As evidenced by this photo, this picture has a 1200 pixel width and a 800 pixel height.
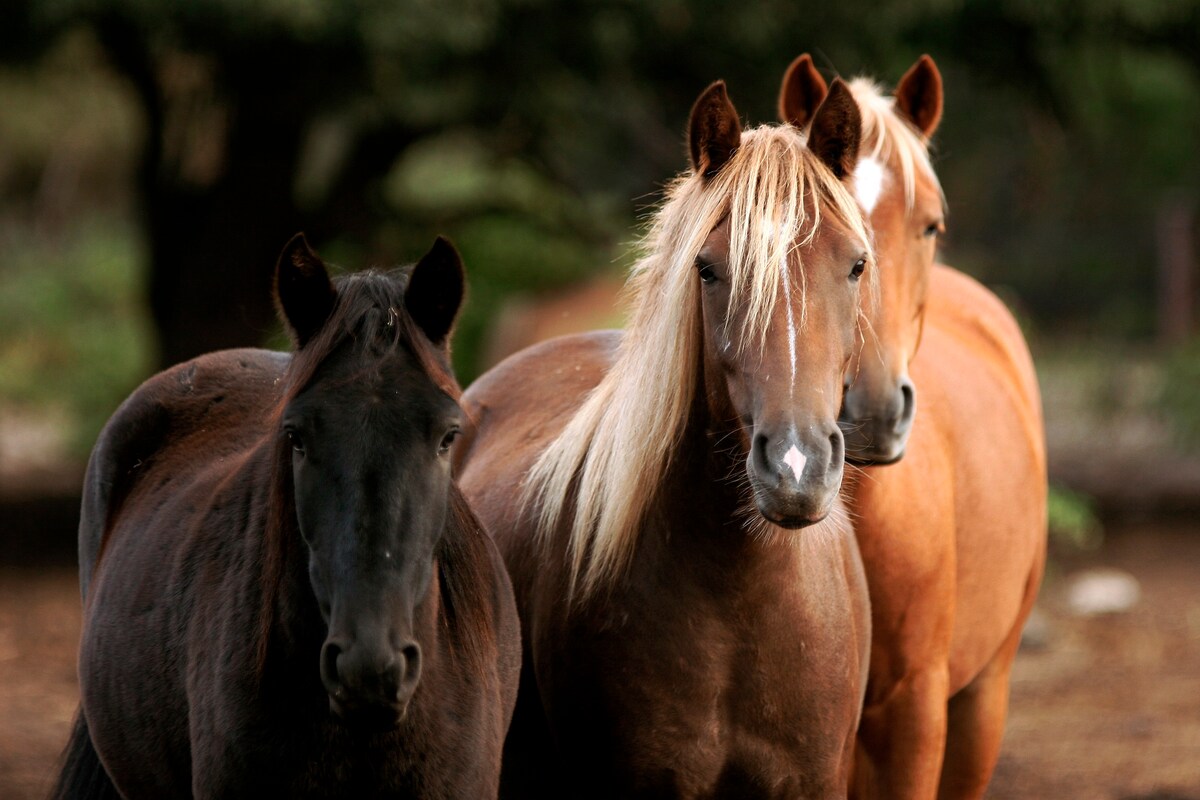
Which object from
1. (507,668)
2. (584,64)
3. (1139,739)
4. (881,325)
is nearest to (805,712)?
(507,668)

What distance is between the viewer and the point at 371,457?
2.42 metres

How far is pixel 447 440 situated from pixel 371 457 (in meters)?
0.18

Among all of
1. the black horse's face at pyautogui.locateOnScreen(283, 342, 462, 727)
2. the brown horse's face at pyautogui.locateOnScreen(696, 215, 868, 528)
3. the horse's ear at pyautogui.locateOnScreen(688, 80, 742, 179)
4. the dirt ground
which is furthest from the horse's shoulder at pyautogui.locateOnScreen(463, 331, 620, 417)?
the dirt ground

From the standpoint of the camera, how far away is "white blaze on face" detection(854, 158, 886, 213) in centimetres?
350

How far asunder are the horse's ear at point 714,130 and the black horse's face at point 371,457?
23.6 inches

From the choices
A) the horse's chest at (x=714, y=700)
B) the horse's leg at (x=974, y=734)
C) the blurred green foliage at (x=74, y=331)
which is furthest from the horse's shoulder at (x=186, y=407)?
the blurred green foliage at (x=74, y=331)

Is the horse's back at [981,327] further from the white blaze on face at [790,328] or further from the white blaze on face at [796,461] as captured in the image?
the white blaze on face at [796,461]

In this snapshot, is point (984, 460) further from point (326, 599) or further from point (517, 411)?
point (326, 599)

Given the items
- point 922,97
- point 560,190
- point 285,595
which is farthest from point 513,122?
point 285,595

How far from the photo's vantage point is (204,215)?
9.40 m

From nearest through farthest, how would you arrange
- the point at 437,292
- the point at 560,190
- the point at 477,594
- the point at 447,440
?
the point at 447,440, the point at 437,292, the point at 477,594, the point at 560,190

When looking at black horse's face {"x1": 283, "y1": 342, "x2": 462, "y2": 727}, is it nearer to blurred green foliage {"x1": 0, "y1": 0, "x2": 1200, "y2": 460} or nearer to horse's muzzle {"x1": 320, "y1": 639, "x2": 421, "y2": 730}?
horse's muzzle {"x1": 320, "y1": 639, "x2": 421, "y2": 730}

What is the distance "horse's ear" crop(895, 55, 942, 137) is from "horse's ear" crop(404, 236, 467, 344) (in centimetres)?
171

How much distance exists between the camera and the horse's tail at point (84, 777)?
343 centimetres
